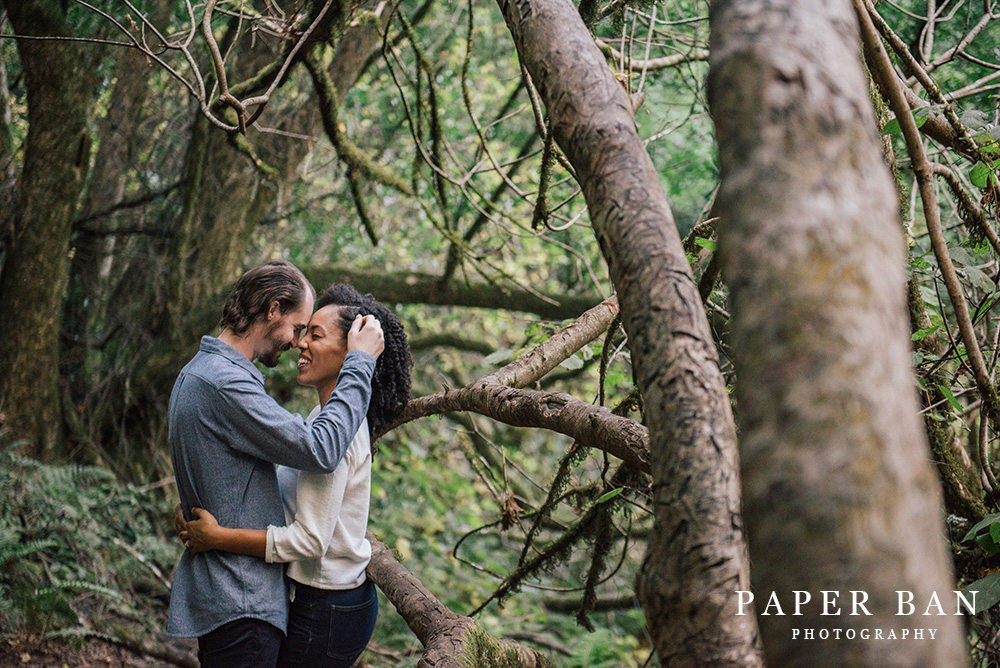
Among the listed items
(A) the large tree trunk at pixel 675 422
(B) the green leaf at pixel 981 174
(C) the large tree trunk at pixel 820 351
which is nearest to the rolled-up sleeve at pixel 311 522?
(A) the large tree trunk at pixel 675 422

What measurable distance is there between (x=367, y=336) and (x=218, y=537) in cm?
66

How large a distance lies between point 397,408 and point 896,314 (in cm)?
193

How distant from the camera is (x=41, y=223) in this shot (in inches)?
185

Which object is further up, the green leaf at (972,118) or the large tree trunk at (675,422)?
the green leaf at (972,118)

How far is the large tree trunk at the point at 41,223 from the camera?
4562 mm

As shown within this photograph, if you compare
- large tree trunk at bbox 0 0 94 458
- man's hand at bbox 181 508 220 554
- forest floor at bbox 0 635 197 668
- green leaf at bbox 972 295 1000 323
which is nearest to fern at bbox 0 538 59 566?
forest floor at bbox 0 635 197 668

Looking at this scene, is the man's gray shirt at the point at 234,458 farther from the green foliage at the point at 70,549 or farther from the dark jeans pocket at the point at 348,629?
the green foliage at the point at 70,549

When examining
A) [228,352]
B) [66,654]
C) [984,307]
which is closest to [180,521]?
[228,352]

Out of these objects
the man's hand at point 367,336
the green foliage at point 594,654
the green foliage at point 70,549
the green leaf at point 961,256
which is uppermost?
the green leaf at point 961,256

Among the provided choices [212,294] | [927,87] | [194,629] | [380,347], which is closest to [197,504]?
[194,629]

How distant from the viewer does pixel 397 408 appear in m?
2.37

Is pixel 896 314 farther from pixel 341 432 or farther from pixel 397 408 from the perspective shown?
pixel 397 408

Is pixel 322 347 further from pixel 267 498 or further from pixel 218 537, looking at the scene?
pixel 218 537

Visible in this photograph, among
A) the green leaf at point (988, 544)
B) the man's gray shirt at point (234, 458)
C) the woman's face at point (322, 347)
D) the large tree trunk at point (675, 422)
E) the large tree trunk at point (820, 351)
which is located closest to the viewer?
the large tree trunk at point (820, 351)
